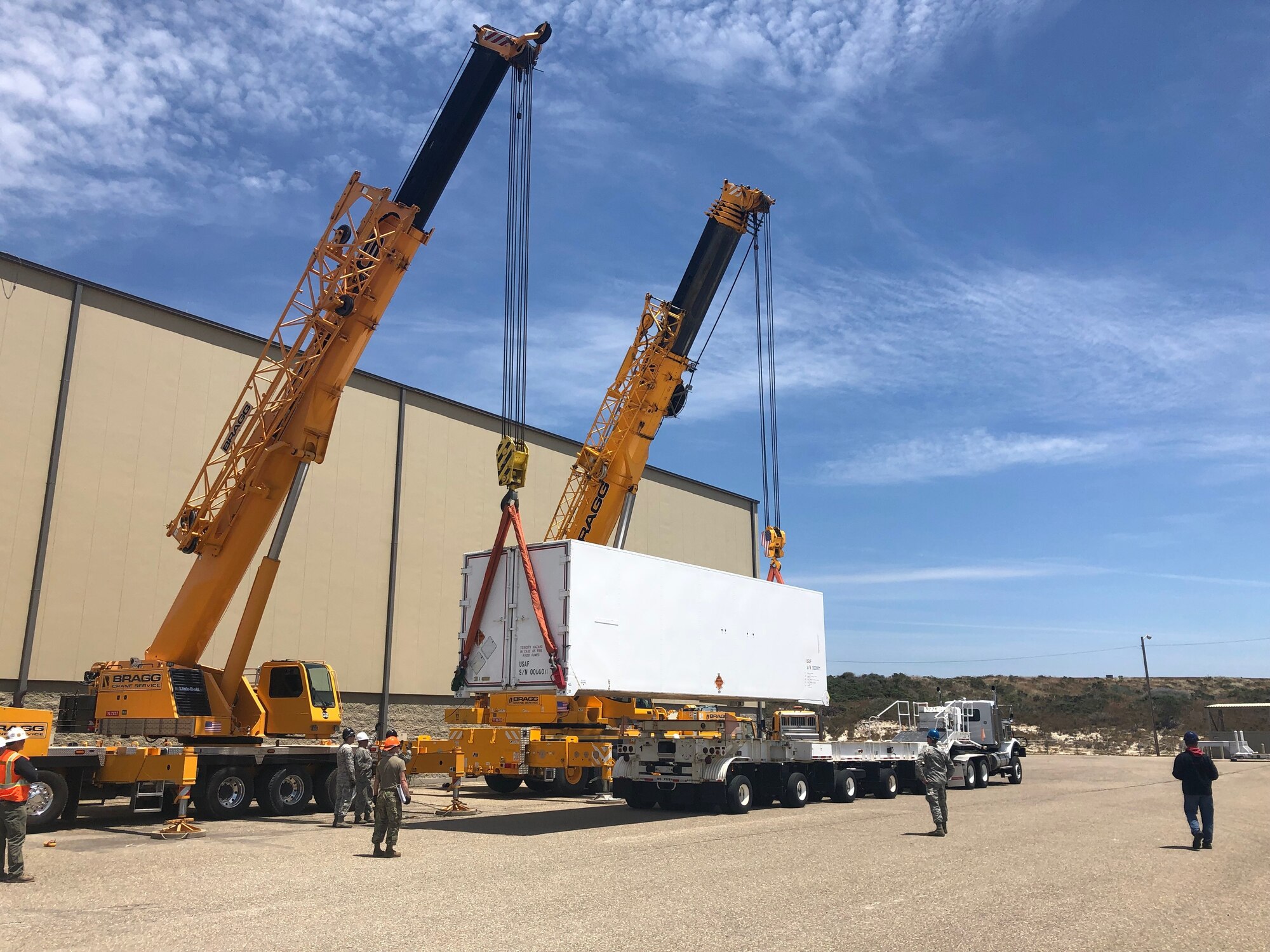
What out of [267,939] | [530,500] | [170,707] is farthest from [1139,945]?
[530,500]

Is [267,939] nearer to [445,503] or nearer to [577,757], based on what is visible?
[577,757]

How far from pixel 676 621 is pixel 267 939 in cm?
1033

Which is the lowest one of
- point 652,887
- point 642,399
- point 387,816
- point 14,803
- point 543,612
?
point 652,887

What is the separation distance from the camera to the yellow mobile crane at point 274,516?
1741 centimetres

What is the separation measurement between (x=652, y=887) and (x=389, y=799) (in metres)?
3.68

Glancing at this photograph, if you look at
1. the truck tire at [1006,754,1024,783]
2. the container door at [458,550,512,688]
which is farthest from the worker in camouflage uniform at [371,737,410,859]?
the truck tire at [1006,754,1024,783]

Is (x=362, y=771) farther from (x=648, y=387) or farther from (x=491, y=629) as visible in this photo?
(x=648, y=387)

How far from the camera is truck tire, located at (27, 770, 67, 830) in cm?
1435

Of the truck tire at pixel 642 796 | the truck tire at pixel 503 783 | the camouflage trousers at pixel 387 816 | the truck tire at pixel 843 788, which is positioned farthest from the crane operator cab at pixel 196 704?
the truck tire at pixel 843 788

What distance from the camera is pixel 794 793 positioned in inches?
778

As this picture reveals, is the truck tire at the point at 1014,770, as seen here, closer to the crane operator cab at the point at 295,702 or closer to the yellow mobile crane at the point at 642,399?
the yellow mobile crane at the point at 642,399

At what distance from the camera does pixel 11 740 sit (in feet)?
32.7

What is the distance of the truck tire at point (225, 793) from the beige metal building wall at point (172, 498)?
687 centimetres

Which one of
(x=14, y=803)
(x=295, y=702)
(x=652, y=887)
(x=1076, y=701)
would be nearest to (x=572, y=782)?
(x=295, y=702)
